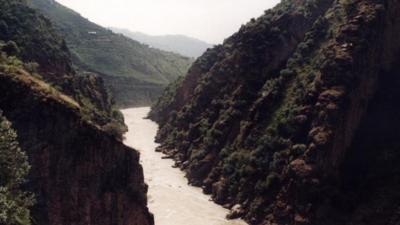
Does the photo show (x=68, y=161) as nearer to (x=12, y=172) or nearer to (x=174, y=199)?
(x=12, y=172)

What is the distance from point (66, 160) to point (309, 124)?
4514 centimetres

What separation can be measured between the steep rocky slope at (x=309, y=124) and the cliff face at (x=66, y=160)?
1190 inches

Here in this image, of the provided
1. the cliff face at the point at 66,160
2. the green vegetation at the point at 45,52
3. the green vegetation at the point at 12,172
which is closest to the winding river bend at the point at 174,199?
the green vegetation at the point at 45,52

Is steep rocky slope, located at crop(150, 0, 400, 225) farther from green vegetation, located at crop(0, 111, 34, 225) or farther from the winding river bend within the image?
green vegetation, located at crop(0, 111, 34, 225)

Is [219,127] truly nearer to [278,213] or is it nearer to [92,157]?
[278,213]

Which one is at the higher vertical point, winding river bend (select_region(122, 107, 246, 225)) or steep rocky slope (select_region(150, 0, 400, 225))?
steep rocky slope (select_region(150, 0, 400, 225))

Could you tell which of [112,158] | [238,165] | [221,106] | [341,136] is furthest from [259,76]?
[112,158]

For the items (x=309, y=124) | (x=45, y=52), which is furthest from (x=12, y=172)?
(x=45, y=52)

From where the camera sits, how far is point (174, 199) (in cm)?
8788

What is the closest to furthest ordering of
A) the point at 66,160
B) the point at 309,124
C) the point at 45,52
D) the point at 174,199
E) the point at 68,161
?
the point at 66,160, the point at 68,161, the point at 309,124, the point at 174,199, the point at 45,52

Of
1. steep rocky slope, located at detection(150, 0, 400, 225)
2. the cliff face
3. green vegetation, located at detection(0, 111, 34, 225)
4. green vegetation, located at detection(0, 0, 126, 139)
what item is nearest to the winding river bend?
steep rocky slope, located at detection(150, 0, 400, 225)

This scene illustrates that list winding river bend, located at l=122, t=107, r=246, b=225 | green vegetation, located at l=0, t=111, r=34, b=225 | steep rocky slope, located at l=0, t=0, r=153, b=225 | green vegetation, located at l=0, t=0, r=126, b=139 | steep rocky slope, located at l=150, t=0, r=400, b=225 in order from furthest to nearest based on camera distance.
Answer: green vegetation, located at l=0, t=0, r=126, b=139, winding river bend, located at l=122, t=107, r=246, b=225, steep rocky slope, located at l=150, t=0, r=400, b=225, steep rocky slope, located at l=0, t=0, r=153, b=225, green vegetation, located at l=0, t=111, r=34, b=225

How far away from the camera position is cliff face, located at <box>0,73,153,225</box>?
4731 cm

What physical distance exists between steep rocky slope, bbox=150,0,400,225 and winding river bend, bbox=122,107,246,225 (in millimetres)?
2512
